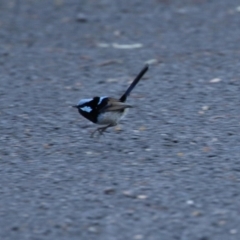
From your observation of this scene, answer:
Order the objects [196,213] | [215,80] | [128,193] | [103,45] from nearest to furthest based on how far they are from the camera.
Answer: [196,213]
[128,193]
[215,80]
[103,45]

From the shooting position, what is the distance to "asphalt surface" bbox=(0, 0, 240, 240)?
4816mm

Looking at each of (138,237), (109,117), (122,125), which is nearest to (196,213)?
(138,237)

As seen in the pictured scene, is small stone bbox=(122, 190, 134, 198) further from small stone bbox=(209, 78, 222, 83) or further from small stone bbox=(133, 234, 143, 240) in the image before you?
small stone bbox=(209, 78, 222, 83)

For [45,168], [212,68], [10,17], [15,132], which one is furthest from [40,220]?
[10,17]

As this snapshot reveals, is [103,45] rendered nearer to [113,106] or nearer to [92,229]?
[113,106]

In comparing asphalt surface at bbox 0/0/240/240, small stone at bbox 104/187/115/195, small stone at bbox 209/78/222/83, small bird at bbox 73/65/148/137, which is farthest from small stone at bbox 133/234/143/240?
small stone at bbox 209/78/222/83

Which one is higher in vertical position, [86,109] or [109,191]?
[86,109]

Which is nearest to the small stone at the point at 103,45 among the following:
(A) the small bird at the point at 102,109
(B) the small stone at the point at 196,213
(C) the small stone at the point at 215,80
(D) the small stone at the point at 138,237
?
(C) the small stone at the point at 215,80

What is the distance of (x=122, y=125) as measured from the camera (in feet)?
23.1

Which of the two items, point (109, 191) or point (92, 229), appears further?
point (109, 191)

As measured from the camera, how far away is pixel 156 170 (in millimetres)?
5688

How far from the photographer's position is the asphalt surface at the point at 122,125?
4816 millimetres

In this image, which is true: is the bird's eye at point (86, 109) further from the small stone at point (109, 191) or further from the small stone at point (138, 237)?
the small stone at point (138, 237)

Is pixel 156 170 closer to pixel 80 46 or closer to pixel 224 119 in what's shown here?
pixel 224 119
